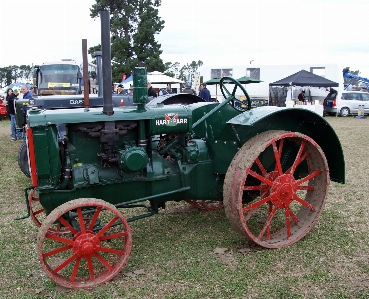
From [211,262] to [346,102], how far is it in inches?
669

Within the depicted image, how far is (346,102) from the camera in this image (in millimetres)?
18344

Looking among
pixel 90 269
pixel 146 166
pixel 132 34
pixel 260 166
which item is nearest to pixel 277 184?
pixel 260 166

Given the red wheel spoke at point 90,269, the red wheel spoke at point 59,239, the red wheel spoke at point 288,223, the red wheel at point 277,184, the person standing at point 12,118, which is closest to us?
the red wheel spoke at point 59,239

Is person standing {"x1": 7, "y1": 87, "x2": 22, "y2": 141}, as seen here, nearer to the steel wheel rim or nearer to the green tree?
the steel wheel rim

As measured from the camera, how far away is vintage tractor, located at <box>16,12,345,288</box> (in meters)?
2.89

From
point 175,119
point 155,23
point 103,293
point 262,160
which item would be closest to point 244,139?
point 262,160

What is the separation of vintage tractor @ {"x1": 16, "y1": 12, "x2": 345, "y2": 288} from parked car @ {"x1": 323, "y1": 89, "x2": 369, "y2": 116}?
616 inches

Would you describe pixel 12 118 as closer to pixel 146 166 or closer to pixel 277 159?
pixel 146 166

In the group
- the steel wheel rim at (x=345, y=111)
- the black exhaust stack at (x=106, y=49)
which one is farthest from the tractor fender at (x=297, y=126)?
the steel wheel rim at (x=345, y=111)

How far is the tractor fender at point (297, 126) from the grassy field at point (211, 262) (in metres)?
0.67

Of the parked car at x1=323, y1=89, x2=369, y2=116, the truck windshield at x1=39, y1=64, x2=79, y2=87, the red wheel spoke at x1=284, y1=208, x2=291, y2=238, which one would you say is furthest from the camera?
the parked car at x1=323, y1=89, x2=369, y2=116

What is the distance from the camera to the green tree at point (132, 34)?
30.0 m

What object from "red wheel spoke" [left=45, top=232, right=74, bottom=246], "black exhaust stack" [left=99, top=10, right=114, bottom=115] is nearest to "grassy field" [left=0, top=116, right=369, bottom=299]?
"red wheel spoke" [left=45, top=232, right=74, bottom=246]

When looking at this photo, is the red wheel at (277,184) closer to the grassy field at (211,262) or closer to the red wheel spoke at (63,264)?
the grassy field at (211,262)
